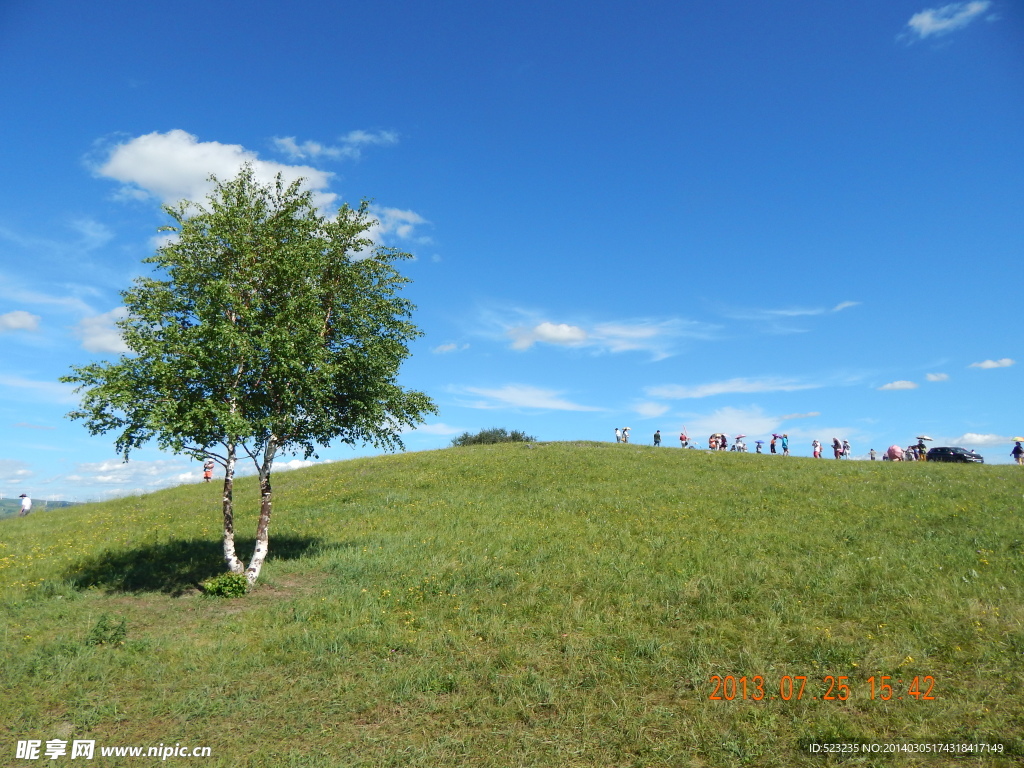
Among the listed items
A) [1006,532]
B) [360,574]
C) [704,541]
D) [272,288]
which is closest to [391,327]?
[272,288]

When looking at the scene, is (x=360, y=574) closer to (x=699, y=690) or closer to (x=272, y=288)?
(x=272, y=288)

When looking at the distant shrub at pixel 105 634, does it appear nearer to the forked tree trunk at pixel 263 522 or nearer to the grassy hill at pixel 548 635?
the grassy hill at pixel 548 635

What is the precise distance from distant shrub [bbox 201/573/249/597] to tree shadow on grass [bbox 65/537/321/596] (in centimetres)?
190

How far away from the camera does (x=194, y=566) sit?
22812 mm

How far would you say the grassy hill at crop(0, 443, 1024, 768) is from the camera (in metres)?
10.5

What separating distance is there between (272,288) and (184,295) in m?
3.11

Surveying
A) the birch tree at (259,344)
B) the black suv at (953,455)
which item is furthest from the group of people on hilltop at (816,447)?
the birch tree at (259,344)

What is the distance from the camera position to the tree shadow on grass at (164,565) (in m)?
20.8

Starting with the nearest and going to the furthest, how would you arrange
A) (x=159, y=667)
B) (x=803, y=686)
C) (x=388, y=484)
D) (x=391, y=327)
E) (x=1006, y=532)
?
(x=803, y=686), (x=159, y=667), (x=1006, y=532), (x=391, y=327), (x=388, y=484)

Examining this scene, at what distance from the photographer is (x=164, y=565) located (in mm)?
22969

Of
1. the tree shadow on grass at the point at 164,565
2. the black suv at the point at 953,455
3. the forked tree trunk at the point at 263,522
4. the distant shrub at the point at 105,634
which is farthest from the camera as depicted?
the black suv at the point at 953,455
